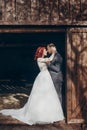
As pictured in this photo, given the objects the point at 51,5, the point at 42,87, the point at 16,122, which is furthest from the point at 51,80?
the point at 51,5

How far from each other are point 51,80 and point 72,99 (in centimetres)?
99

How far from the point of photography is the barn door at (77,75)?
362 inches

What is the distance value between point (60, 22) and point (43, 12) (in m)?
0.53

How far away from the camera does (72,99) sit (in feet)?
30.9

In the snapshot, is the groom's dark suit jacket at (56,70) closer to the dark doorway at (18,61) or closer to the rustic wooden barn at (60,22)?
the rustic wooden barn at (60,22)

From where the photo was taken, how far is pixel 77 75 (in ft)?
30.6

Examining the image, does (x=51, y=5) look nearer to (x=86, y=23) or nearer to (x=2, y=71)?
(x=86, y=23)

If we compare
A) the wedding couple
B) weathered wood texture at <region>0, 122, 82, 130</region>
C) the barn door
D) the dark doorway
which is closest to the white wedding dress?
the wedding couple

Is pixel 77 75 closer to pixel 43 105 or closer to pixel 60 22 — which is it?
pixel 43 105

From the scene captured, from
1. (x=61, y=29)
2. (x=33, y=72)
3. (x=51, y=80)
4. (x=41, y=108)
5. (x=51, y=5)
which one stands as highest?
(x=51, y=5)

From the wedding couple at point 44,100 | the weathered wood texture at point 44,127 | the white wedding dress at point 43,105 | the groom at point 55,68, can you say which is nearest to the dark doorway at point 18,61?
the groom at point 55,68

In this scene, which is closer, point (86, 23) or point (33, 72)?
point (86, 23)

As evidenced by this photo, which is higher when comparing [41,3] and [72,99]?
[41,3]

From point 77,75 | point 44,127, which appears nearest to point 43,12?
point 77,75
